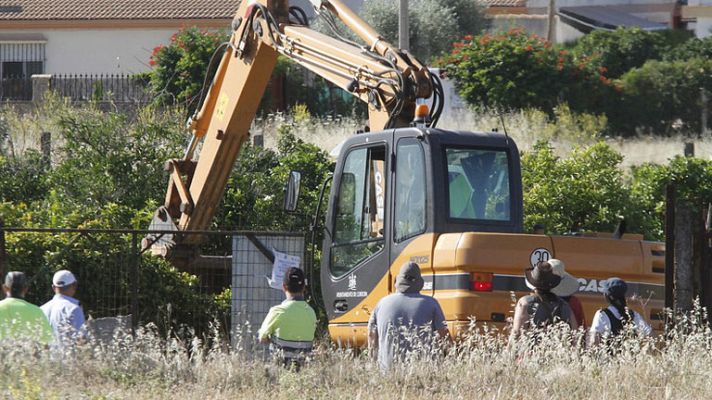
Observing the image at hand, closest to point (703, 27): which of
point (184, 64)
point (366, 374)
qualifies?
point (184, 64)

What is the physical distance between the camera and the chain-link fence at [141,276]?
585 inches

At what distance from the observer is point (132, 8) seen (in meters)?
43.9

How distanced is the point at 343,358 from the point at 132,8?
118 feet

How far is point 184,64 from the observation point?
3259 centimetres

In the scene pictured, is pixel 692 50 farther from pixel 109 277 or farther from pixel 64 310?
pixel 64 310

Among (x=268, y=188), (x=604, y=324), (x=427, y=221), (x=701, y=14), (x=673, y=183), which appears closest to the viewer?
(x=604, y=324)

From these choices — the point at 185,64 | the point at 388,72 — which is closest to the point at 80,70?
the point at 185,64

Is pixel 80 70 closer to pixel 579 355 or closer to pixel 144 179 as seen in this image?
pixel 144 179

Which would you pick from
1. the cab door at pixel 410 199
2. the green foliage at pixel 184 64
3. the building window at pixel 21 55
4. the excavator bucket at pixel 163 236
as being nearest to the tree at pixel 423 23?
the green foliage at pixel 184 64

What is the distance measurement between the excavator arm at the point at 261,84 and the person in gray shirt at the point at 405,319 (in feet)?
10.0

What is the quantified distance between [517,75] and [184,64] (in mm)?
8247

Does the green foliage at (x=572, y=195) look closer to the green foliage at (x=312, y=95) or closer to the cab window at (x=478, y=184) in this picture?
the cab window at (x=478, y=184)

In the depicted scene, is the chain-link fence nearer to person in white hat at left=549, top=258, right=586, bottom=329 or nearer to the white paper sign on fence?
the white paper sign on fence

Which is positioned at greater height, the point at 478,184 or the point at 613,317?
the point at 478,184
